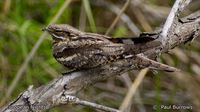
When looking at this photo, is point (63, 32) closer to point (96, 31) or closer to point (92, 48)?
point (92, 48)

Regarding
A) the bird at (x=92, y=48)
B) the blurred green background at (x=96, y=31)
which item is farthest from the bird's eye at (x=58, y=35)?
the blurred green background at (x=96, y=31)

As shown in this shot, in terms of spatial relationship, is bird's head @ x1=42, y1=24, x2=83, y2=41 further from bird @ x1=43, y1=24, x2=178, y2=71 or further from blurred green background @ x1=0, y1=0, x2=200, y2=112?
blurred green background @ x1=0, y1=0, x2=200, y2=112

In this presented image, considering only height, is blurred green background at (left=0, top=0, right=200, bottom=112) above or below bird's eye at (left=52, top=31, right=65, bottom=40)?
above

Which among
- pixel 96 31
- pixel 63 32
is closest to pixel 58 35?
pixel 63 32

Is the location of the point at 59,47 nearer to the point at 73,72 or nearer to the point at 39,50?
the point at 73,72

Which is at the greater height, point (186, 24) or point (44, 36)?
point (44, 36)

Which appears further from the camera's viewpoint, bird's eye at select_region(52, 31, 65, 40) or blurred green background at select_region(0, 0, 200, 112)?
blurred green background at select_region(0, 0, 200, 112)

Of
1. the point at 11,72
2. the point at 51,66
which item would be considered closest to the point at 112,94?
the point at 51,66

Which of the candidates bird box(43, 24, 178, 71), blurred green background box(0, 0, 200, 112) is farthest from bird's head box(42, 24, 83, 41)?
blurred green background box(0, 0, 200, 112)
